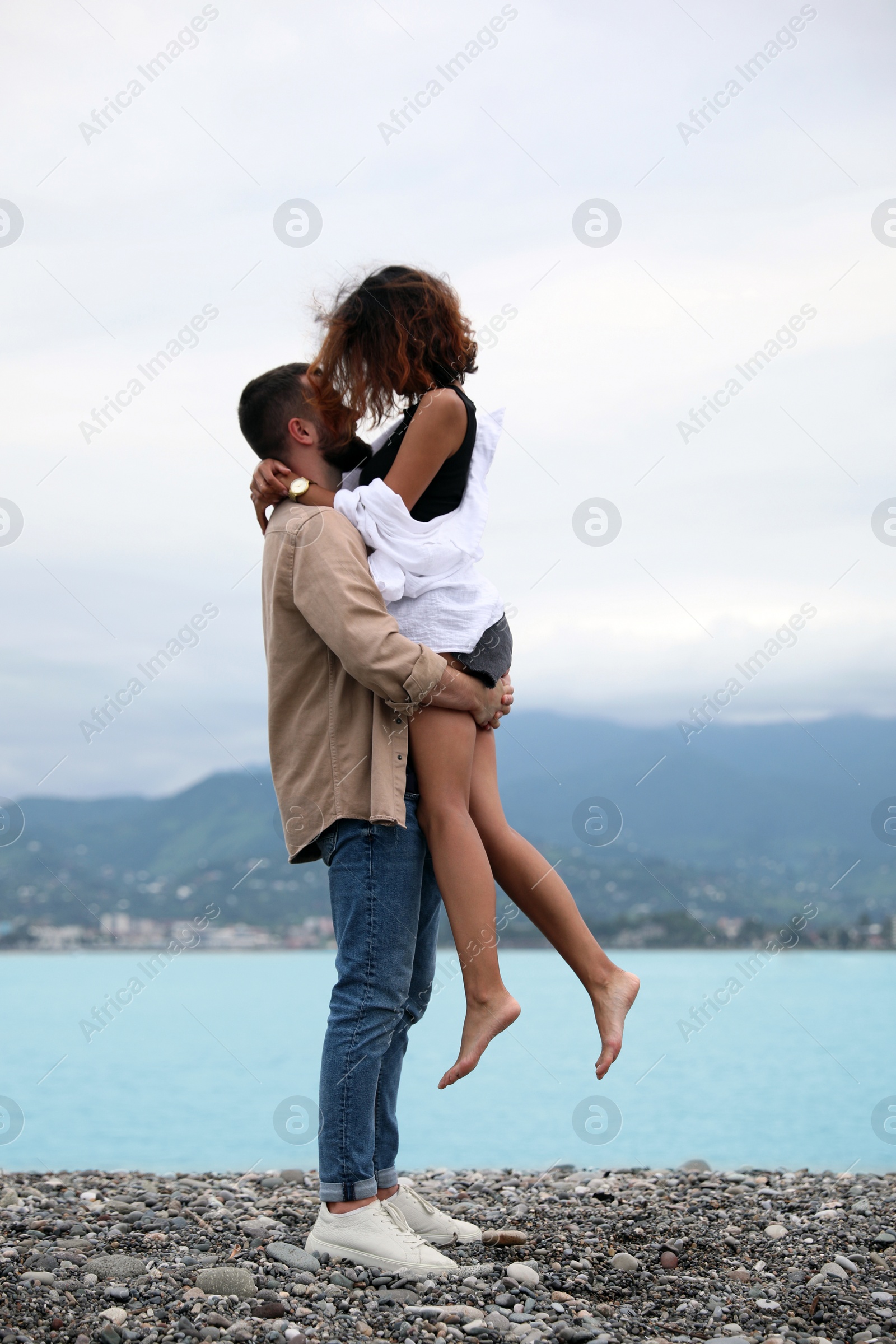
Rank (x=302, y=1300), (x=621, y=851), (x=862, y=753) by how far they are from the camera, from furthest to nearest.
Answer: (x=862, y=753)
(x=621, y=851)
(x=302, y=1300)

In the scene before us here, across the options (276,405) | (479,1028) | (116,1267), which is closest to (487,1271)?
(479,1028)

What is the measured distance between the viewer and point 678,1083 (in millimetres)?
24328

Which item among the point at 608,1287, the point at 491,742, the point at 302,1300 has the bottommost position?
the point at 302,1300

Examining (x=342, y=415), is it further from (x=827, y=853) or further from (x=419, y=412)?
(x=827, y=853)

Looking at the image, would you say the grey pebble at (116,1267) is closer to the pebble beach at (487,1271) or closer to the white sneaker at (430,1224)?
the pebble beach at (487,1271)

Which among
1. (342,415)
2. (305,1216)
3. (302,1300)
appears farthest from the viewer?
(305,1216)

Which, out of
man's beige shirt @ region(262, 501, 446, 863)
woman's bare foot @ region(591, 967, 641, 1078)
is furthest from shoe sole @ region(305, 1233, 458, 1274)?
man's beige shirt @ region(262, 501, 446, 863)

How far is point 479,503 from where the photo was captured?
3559mm

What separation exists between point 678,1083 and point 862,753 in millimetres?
142321

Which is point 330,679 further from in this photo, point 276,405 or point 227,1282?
point 227,1282

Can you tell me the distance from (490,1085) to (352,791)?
68.9 feet

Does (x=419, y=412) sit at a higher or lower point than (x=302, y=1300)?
higher

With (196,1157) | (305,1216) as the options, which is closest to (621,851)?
(196,1157)

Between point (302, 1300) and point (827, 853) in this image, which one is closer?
point (302, 1300)
